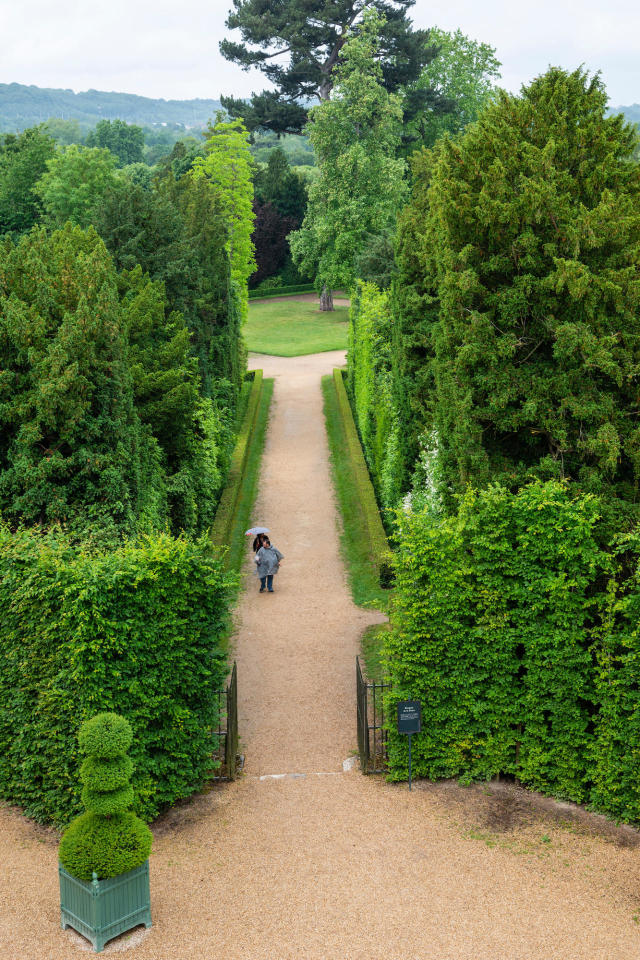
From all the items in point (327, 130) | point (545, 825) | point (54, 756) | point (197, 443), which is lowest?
point (545, 825)

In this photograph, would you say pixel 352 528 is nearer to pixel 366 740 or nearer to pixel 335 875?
pixel 366 740

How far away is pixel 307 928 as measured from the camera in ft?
34.6

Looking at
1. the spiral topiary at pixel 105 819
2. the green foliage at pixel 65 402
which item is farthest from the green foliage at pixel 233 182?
the spiral topiary at pixel 105 819

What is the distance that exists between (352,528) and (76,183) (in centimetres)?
3032

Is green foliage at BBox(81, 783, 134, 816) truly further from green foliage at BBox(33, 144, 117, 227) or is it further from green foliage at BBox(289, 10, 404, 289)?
green foliage at BBox(289, 10, 404, 289)

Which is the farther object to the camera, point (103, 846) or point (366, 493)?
point (366, 493)

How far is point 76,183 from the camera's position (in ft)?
155

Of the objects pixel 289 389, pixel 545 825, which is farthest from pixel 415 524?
pixel 289 389

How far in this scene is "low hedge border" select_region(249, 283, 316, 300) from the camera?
225 feet

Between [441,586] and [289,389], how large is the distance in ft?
98.3

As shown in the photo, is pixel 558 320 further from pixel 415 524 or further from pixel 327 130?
pixel 327 130

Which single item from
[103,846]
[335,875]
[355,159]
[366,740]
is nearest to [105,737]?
[103,846]

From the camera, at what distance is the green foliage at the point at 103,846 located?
1012cm

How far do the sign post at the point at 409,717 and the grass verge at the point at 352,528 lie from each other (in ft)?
5.60
